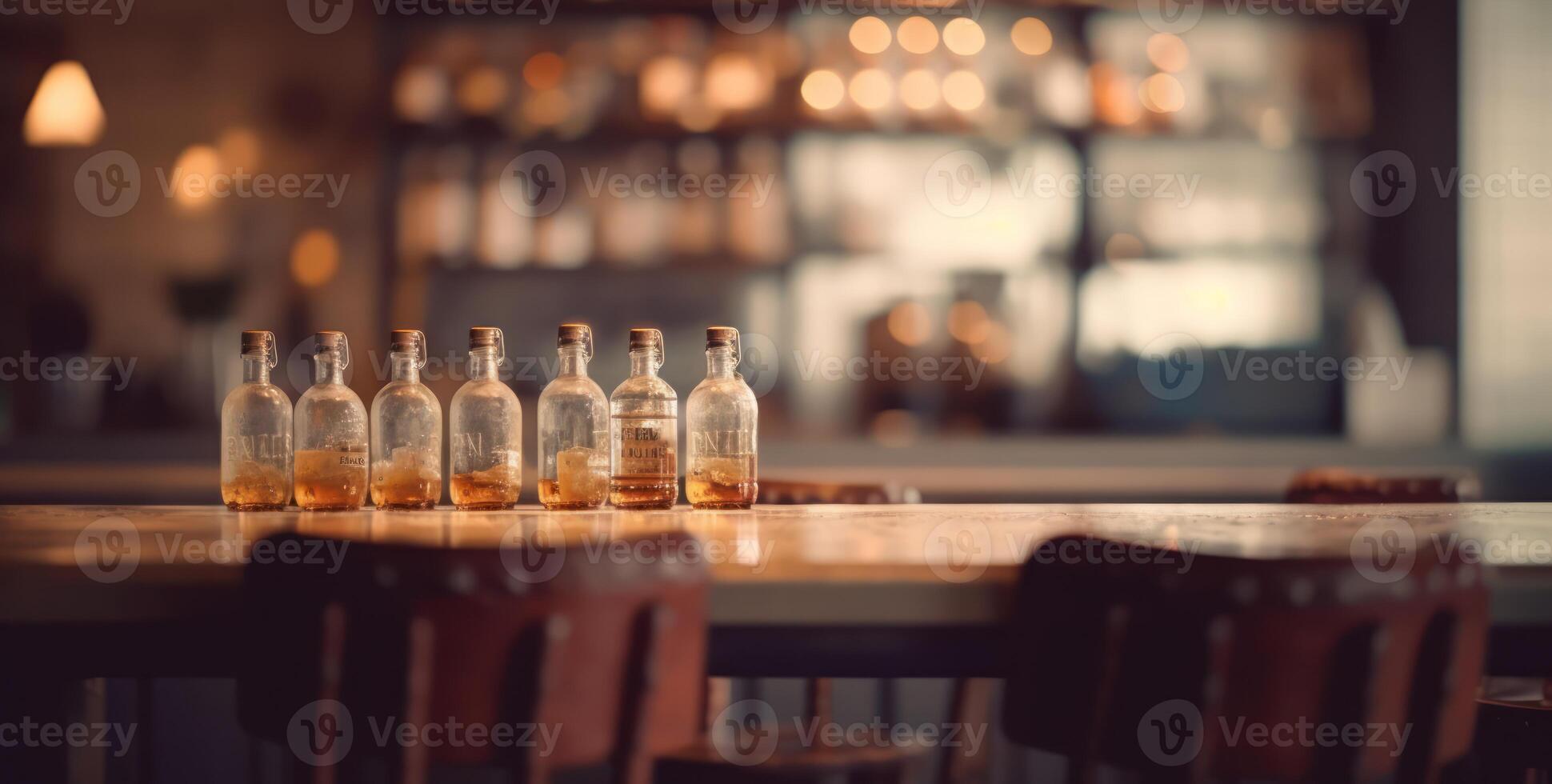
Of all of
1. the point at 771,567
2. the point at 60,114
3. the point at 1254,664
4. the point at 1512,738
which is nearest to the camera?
the point at 1254,664

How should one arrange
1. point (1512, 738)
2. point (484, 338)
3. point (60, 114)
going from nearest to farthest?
point (484, 338), point (1512, 738), point (60, 114)

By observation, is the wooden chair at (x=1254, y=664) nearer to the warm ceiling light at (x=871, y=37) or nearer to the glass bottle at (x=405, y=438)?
the glass bottle at (x=405, y=438)

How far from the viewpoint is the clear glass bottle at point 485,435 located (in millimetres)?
1546

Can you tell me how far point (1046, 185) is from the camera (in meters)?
4.05

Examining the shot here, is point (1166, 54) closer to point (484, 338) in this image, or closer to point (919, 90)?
point (919, 90)

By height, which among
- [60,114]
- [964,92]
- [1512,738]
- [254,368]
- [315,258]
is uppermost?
[964,92]

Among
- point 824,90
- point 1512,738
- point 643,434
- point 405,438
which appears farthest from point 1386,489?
point 824,90

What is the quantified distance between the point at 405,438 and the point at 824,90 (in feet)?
8.55

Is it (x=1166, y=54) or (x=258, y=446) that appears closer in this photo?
(x=258, y=446)

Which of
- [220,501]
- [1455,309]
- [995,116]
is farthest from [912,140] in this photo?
[220,501]

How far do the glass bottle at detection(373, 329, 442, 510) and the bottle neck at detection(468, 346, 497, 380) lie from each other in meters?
0.03

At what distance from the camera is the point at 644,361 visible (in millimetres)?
1568

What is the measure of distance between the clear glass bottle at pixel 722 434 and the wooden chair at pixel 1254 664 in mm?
659

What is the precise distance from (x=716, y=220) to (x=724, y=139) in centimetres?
25
